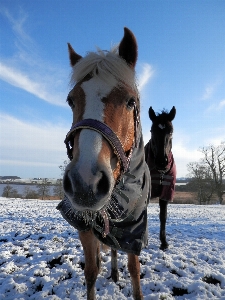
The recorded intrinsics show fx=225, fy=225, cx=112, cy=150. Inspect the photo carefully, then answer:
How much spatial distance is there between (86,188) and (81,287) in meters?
2.71

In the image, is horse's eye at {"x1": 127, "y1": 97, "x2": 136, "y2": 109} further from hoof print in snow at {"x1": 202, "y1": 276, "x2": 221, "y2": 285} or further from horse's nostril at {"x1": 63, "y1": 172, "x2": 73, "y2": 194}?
hoof print in snow at {"x1": 202, "y1": 276, "x2": 221, "y2": 285}

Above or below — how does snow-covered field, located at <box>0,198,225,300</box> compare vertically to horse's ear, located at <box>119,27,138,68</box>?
below

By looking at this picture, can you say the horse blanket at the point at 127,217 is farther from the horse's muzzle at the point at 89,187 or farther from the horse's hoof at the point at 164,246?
the horse's hoof at the point at 164,246

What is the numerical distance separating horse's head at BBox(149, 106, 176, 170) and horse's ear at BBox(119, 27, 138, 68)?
2.65 m

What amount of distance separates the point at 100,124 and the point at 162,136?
3302 mm

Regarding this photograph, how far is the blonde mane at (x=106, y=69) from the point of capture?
6.10 ft

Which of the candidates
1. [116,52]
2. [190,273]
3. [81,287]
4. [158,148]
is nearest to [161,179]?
[158,148]

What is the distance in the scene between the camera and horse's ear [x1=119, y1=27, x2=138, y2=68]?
7.04 feet

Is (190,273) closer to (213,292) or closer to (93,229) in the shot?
(213,292)

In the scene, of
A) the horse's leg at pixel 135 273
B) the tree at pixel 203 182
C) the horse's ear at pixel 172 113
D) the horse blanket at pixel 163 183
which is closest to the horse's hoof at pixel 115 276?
the horse's leg at pixel 135 273

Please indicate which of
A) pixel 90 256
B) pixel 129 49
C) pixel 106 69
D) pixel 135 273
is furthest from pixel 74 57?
pixel 135 273

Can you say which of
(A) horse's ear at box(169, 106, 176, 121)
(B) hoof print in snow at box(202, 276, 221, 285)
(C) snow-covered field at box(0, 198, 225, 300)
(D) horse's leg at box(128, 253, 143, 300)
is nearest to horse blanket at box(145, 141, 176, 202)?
(A) horse's ear at box(169, 106, 176, 121)

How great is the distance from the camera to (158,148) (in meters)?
4.69

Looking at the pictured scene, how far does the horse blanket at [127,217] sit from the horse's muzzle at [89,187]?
997 mm
